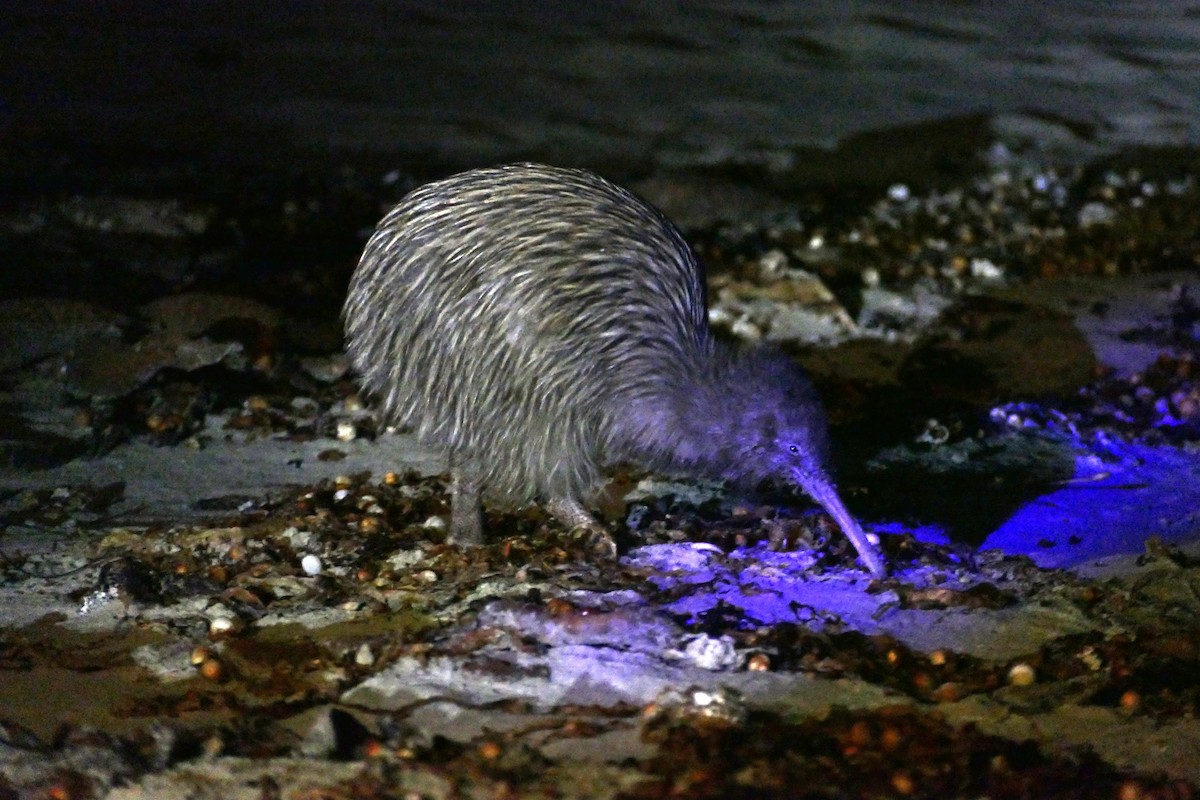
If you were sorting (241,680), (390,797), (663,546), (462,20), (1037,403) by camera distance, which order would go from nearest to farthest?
(390,797) < (241,680) < (663,546) < (1037,403) < (462,20)

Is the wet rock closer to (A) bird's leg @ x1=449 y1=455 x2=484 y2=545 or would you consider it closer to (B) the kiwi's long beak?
(A) bird's leg @ x1=449 y1=455 x2=484 y2=545

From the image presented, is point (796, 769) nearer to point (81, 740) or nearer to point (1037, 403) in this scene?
point (81, 740)

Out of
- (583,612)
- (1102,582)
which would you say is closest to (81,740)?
(583,612)

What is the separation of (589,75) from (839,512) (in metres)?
6.11

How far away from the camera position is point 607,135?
28.8ft

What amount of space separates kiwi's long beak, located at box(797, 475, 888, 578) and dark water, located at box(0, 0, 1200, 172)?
4598 mm

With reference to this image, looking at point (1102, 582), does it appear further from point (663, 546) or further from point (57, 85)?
point (57, 85)

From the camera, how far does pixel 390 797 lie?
321 centimetres

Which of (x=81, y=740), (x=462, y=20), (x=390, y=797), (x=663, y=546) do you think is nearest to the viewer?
(x=390, y=797)

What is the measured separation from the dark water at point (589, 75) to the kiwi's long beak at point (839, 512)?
4.60m

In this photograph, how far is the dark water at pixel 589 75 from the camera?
872cm

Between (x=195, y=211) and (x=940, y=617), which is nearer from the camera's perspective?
(x=940, y=617)

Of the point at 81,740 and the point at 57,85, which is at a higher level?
the point at 57,85

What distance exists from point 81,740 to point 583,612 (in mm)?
1343
